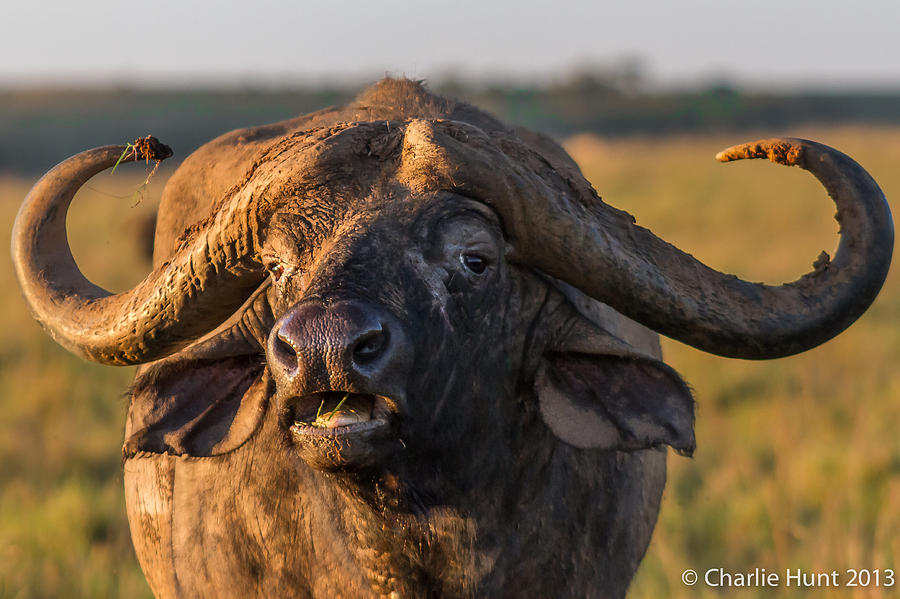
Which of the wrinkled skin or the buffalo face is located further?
the wrinkled skin

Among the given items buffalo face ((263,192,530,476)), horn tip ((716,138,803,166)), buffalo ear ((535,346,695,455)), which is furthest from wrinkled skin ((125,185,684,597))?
horn tip ((716,138,803,166))

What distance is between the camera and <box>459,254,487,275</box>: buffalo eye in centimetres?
285

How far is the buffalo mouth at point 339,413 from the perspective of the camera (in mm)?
2510

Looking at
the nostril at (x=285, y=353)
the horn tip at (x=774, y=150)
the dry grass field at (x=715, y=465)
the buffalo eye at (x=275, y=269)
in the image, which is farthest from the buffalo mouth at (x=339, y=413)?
the dry grass field at (x=715, y=465)

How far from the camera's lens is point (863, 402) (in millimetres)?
8516

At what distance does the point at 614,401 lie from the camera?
308 cm

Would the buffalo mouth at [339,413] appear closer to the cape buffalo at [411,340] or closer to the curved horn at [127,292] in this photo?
the cape buffalo at [411,340]

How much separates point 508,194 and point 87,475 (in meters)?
5.46

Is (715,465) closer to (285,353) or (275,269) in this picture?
(275,269)

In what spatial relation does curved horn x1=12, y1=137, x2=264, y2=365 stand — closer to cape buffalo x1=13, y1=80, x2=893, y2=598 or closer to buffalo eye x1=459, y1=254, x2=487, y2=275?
cape buffalo x1=13, y1=80, x2=893, y2=598

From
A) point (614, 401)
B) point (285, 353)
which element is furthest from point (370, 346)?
point (614, 401)

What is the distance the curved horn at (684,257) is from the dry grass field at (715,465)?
90cm

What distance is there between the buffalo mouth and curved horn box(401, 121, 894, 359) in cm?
68

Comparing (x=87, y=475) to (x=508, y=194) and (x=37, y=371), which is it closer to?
(x=37, y=371)
